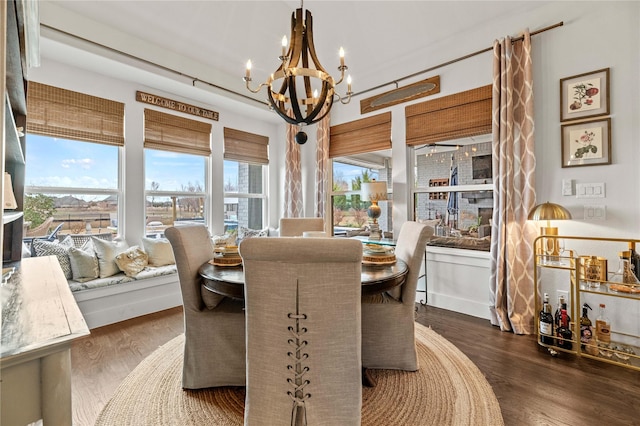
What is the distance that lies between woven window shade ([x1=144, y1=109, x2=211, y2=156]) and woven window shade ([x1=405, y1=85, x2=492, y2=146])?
280 centimetres

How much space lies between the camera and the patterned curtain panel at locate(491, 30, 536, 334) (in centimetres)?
263

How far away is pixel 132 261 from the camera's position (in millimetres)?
3105

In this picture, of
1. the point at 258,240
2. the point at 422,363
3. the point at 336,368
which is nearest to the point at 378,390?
the point at 422,363

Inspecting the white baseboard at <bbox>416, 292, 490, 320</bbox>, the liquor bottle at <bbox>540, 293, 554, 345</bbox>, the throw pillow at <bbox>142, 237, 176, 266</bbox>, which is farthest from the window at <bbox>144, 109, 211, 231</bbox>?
the liquor bottle at <bbox>540, 293, 554, 345</bbox>

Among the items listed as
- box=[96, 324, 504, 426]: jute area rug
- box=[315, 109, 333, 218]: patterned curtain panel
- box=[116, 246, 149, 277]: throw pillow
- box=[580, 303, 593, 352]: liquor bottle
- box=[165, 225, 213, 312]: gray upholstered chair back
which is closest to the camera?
box=[96, 324, 504, 426]: jute area rug

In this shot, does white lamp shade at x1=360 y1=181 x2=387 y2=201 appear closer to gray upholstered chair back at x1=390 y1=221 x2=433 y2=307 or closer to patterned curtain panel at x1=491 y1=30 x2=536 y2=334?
patterned curtain panel at x1=491 y1=30 x2=536 y2=334

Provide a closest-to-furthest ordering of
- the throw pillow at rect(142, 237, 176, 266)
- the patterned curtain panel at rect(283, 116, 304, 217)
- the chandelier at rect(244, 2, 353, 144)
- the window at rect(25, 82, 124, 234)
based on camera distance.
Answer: the chandelier at rect(244, 2, 353, 144)
the window at rect(25, 82, 124, 234)
the throw pillow at rect(142, 237, 176, 266)
the patterned curtain panel at rect(283, 116, 304, 217)

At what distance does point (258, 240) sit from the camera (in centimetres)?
120

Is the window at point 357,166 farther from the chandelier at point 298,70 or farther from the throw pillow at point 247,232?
the chandelier at point 298,70

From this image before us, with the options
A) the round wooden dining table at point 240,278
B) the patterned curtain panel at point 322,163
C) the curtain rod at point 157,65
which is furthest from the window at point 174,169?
the round wooden dining table at point 240,278

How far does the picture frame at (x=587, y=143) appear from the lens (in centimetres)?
236

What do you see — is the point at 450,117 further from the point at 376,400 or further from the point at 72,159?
the point at 72,159

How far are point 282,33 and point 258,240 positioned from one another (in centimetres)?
271

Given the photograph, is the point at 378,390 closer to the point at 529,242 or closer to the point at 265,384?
the point at 265,384
